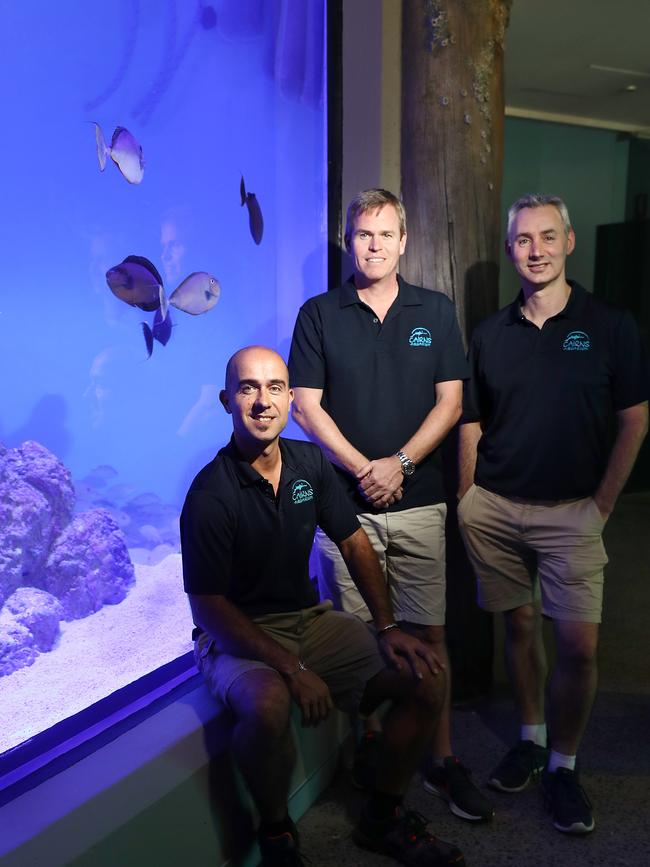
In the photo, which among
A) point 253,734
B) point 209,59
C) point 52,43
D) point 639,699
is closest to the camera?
point 253,734

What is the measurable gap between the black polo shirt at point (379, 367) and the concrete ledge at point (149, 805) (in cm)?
89

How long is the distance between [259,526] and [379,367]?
75cm

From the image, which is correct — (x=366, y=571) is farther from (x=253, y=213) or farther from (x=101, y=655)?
(x=253, y=213)

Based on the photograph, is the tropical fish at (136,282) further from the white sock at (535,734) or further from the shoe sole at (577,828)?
the shoe sole at (577,828)

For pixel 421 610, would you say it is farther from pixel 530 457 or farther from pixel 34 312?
pixel 34 312

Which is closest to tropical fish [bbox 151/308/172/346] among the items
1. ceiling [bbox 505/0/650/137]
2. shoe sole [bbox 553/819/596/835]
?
shoe sole [bbox 553/819/596/835]

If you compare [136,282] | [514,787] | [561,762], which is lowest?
[514,787]

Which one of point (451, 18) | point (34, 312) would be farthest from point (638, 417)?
point (34, 312)

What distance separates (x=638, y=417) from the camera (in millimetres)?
2416

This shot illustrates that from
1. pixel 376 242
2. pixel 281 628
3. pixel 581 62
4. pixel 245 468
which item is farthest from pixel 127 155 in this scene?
pixel 581 62

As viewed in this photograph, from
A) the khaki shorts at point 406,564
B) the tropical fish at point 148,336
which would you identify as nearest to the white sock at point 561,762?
the khaki shorts at point 406,564

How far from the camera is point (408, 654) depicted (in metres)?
2.10

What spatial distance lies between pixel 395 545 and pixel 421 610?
0.79 feet

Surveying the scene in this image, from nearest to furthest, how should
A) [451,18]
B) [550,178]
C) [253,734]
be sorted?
1. [253,734]
2. [451,18]
3. [550,178]
